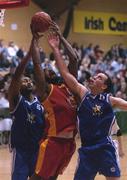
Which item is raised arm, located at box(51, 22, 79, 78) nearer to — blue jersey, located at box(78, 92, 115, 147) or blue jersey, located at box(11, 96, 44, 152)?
blue jersey, located at box(78, 92, 115, 147)

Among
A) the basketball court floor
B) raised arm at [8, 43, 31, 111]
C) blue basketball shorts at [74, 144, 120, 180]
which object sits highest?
raised arm at [8, 43, 31, 111]

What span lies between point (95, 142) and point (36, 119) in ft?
2.33

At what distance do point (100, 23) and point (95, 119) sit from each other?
20.8 meters

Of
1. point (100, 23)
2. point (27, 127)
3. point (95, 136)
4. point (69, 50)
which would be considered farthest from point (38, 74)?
point (100, 23)

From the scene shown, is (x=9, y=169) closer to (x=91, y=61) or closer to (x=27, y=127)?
(x=27, y=127)

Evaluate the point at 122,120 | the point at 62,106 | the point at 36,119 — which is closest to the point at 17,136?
the point at 36,119

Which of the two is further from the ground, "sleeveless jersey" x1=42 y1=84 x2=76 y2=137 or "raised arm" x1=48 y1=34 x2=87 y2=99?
"raised arm" x1=48 y1=34 x2=87 y2=99

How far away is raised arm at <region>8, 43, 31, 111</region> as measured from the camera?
5846 mm

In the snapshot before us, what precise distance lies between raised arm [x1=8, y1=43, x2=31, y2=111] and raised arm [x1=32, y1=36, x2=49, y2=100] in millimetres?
110

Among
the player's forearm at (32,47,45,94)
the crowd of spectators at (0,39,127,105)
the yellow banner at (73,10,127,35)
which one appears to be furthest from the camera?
the yellow banner at (73,10,127,35)

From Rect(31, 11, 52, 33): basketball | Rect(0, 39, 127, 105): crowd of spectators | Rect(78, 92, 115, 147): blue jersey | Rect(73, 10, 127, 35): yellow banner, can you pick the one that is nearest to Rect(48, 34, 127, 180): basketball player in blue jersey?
Rect(78, 92, 115, 147): blue jersey

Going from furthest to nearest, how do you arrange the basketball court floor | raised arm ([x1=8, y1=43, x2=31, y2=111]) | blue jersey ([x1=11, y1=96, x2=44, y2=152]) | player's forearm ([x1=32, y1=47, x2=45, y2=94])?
the basketball court floor, blue jersey ([x1=11, y1=96, x2=44, y2=152]), raised arm ([x1=8, y1=43, x2=31, y2=111]), player's forearm ([x1=32, y1=47, x2=45, y2=94])

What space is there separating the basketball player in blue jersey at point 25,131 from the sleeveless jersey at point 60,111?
32 centimetres

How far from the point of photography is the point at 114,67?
22609mm
